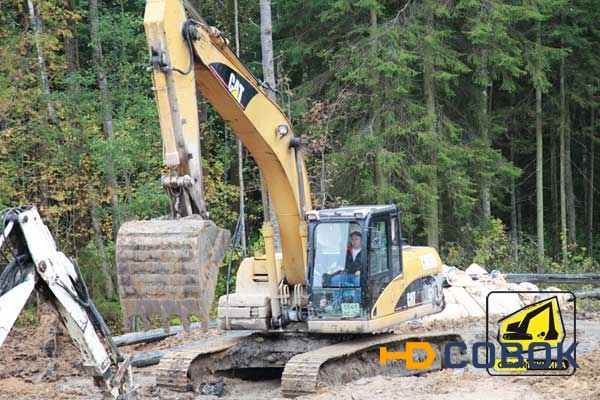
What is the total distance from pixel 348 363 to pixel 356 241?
1452mm

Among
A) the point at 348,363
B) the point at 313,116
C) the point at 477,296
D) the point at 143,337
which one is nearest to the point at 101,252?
the point at 313,116

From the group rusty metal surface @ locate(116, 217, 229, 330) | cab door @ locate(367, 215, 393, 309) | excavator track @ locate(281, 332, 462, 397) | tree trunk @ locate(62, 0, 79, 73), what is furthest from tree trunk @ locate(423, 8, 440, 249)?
rusty metal surface @ locate(116, 217, 229, 330)

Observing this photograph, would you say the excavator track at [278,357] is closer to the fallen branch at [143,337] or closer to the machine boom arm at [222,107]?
the machine boom arm at [222,107]

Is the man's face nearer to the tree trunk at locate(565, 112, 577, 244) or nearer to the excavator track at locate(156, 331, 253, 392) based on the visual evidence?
the excavator track at locate(156, 331, 253, 392)

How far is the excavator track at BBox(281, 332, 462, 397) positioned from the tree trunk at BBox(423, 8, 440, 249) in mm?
9988

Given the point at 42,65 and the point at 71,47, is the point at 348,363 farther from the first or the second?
the point at 71,47

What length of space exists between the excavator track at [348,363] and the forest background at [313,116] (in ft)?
28.8

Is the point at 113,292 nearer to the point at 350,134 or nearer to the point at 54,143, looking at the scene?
the point at 54,143

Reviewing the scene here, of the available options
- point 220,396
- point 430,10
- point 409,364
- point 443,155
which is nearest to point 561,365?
point 409,364

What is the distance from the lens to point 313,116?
22031 mm

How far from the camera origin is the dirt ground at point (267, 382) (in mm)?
9695

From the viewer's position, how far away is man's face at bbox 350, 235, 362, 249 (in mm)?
10754

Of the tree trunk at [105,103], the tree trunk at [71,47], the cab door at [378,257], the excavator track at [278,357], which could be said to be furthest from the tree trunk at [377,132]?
the cab door at [378,257]

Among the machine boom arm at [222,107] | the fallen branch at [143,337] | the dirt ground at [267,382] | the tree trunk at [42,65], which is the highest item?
the tree trunk at [42,65]
